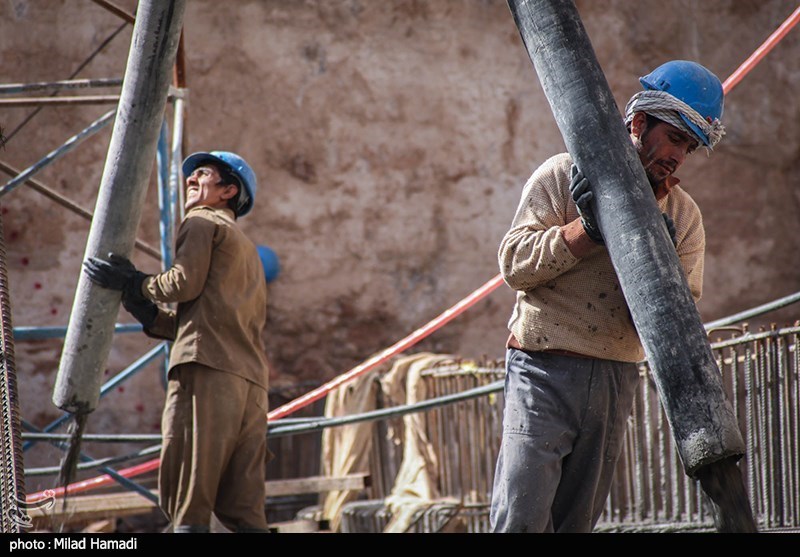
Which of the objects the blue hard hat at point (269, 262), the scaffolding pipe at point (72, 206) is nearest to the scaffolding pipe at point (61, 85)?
the scaffolding pipe at point (72, 206)

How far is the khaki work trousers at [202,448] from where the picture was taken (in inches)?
192

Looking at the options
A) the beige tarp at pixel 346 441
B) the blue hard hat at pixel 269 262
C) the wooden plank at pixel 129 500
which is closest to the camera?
the wooden plank at pixel 129 500

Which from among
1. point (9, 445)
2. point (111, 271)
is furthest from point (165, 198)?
point (9, 445)

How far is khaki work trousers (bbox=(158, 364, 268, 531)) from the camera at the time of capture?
489 centimetres

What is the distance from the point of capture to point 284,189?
34.7 ft

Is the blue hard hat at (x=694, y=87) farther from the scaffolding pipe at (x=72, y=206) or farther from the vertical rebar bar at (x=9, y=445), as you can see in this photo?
the scaffolding pipe at (x=72, y=206)

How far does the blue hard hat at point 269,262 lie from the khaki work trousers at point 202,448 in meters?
5.25

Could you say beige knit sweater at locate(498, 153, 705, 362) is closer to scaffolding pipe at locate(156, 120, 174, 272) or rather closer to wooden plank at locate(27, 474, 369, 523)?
scaffolding pipe at locate(156, 120, 174, 272)

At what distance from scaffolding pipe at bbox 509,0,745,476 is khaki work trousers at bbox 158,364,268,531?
2.62 metres

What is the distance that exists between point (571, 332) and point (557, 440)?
1.08ft

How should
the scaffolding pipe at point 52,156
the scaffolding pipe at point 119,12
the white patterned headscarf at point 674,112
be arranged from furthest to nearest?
the scaffolding pipe at point 119,12 → the scaffolding pipe at point 52,156 → the white patterned headscarf at point 674,112

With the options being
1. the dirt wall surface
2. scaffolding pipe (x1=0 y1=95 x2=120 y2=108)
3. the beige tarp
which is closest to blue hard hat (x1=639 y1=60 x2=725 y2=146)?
scaffolding pipe (x1=0 y1=95 x2=120 y2=108)

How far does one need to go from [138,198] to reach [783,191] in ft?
29.1

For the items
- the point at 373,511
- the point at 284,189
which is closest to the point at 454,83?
the point at 284,189
